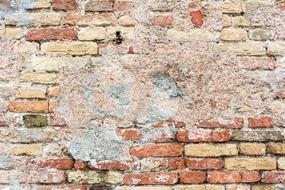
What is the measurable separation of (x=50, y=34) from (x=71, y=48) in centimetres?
13

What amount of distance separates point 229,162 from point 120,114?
62 centimetres

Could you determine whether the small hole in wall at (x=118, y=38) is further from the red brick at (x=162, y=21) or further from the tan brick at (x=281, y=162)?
the tan brick at (x=281, y=162)

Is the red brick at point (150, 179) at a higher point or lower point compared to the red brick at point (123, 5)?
lower

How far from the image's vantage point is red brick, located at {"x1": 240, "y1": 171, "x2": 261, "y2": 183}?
7.27 feet

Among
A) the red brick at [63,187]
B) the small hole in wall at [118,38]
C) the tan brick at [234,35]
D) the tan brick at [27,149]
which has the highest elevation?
the tan brick at [234,35]

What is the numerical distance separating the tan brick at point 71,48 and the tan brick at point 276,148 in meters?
1.04

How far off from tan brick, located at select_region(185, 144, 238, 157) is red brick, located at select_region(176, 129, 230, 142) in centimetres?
3

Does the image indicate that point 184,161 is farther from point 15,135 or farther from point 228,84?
point 15,135

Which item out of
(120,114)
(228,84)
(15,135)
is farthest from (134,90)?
(15,135)

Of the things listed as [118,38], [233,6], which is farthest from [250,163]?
[118,38]

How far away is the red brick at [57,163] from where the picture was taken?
7.23 feet

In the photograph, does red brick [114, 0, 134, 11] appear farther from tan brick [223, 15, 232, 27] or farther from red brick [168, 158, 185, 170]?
red brick [168, 158, 185, 170]

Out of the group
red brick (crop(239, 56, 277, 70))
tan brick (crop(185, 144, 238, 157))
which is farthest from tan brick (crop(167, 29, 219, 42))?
tan brick (crop(185, 144, 238, 157))

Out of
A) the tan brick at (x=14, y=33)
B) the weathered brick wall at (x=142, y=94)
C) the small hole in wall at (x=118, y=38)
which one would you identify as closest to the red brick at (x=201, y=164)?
the weathered brick wall at (x=142, y=94)
